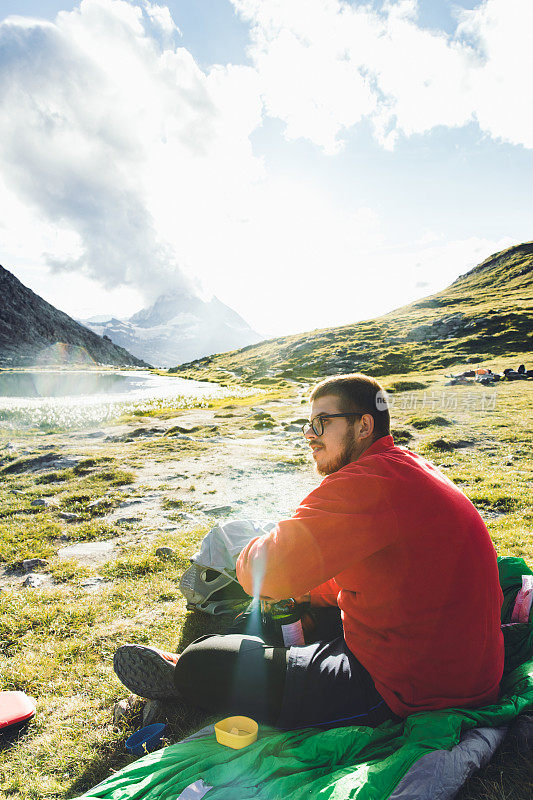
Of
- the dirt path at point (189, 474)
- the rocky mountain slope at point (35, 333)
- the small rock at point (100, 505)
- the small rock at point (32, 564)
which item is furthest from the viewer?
the rocky mountain slope at point (35, 333)

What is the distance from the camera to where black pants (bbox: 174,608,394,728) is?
2.85 metres

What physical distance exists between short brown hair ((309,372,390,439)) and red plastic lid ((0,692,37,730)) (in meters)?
4.09

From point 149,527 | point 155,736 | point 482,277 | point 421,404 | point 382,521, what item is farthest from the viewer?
point 482,277

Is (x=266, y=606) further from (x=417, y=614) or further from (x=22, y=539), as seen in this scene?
(x=22, y=539)

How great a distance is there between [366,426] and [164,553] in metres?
5.30

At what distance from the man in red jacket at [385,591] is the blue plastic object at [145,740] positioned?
1.06 meters

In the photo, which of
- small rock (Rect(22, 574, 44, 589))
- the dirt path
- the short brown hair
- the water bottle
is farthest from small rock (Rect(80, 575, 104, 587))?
the short brown hair

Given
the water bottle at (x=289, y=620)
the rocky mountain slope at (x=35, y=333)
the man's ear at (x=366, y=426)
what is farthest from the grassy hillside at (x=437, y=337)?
the rocky mountain slope at (x=35, y=333)

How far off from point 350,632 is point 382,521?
1.10 metres

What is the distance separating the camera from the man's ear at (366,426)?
3.18 m

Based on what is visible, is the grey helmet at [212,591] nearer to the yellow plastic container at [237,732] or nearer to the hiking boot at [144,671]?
the hiking boot at [144,671]

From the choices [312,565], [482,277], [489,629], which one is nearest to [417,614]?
[489,629]

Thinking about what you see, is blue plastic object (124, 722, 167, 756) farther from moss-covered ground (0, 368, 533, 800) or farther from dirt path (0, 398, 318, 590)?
dirt path (0, 398, 318, 590)

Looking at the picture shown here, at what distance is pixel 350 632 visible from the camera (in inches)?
117
